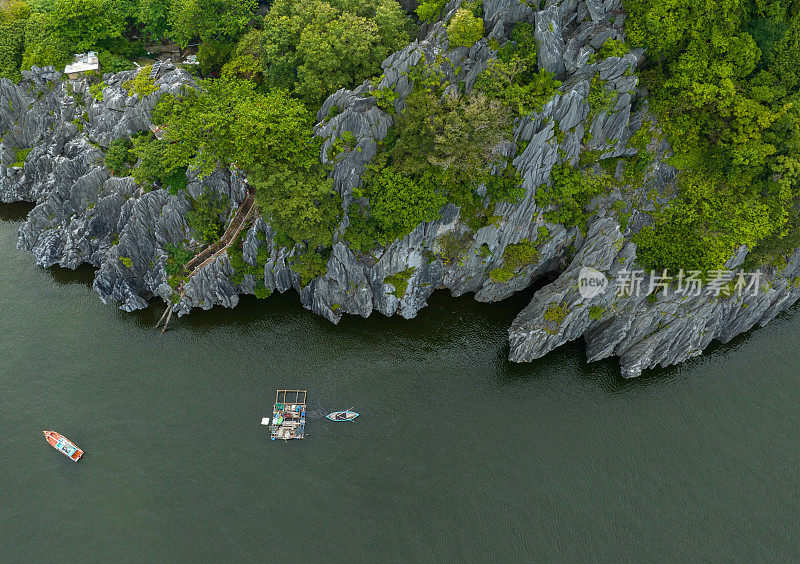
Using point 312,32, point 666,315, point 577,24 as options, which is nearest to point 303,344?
point 312,32


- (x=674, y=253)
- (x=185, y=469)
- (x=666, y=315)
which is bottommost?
(x=185, y=469)

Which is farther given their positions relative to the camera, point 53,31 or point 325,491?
point 53,31

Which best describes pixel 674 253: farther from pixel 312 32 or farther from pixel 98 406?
pixel 98 406

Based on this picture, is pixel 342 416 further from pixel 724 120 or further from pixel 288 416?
pixel 724 120

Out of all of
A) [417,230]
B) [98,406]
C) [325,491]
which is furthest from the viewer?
[417,230]

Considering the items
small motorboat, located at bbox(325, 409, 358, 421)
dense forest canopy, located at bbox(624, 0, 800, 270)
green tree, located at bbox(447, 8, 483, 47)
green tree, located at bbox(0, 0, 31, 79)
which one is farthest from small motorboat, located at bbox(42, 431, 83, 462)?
dense forest canopy, located at bbox(624, 0, 800, 270)

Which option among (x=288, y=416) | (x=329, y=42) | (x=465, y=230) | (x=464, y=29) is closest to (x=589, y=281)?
(x=465, y=230)
